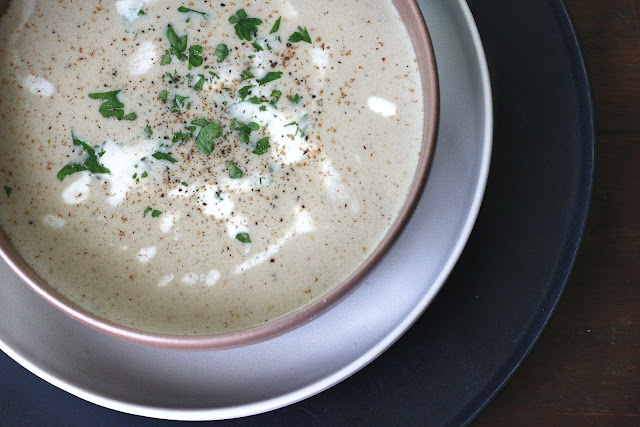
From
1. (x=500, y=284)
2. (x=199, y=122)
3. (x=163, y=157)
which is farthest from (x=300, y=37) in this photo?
(x=500, y=284)

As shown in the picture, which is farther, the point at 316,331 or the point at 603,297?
the point at 603,297

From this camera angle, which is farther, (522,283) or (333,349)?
(522,283)

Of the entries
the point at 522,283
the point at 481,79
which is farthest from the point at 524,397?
the point at 481,79

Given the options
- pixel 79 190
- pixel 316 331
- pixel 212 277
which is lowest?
pixel 316 331

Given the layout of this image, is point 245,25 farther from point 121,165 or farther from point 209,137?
point 121,165

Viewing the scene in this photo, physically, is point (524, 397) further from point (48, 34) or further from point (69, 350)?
point (48, 34)

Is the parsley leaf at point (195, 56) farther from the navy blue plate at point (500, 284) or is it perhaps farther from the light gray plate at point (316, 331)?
the navy blue plate at point (500, 284)

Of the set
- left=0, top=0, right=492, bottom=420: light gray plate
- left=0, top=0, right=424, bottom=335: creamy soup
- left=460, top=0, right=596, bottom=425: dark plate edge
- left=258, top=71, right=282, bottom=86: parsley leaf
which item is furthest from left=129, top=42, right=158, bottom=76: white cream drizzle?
left=460, top=0, right=596, bottom=425: dark plate edge

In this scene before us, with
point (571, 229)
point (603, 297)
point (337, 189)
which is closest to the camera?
point (337, 189)
